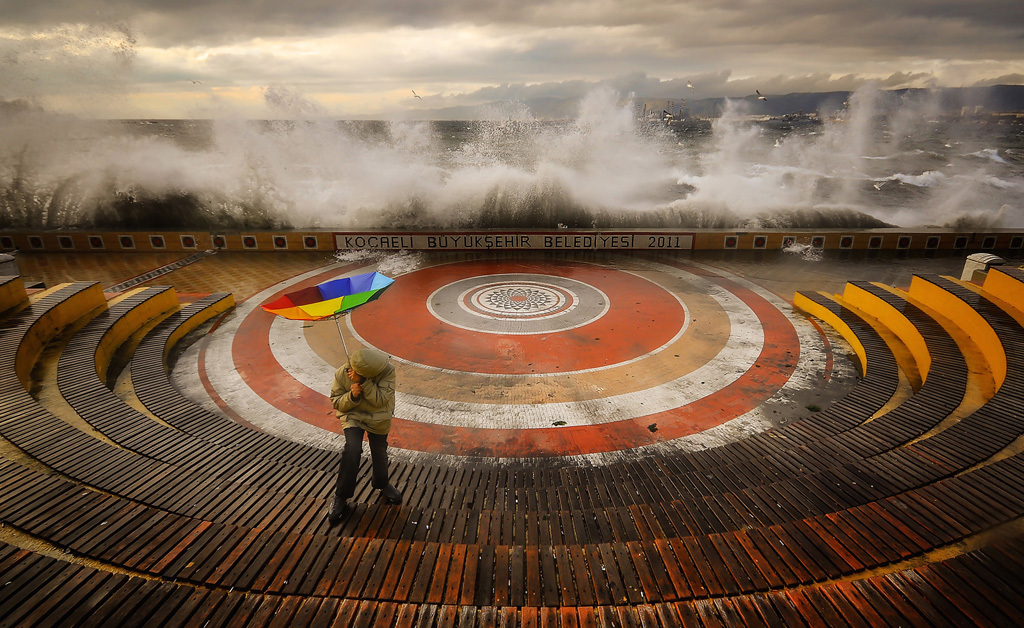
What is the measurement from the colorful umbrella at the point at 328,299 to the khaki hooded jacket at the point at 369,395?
3.24 ft

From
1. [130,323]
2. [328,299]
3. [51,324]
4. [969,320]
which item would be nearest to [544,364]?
[328,299]

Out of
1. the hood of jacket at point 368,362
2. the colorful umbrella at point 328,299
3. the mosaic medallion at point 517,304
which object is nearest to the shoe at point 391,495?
the hood of jacket at point 368,362

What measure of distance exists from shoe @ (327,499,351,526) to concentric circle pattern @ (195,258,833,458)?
2685 millimetres

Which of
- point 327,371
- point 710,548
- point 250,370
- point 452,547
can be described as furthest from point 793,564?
point 250,370

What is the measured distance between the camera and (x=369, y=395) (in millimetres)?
5055

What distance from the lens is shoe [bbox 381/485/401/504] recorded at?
5512 mm

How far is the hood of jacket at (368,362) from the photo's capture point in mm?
4930

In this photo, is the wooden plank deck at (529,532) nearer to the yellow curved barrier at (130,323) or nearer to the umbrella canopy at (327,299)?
the umbrella canopy at (327,299)

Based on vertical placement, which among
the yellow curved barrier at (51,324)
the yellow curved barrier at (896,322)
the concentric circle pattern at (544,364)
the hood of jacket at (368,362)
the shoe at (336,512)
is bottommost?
the concentric circle pattern at (544,364)

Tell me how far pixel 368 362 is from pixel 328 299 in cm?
172

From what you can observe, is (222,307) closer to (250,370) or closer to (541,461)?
(250,370)

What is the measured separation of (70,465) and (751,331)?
1319 cm

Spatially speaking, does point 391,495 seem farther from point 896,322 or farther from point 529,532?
point 896,322

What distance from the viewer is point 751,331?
12023 millimetres
